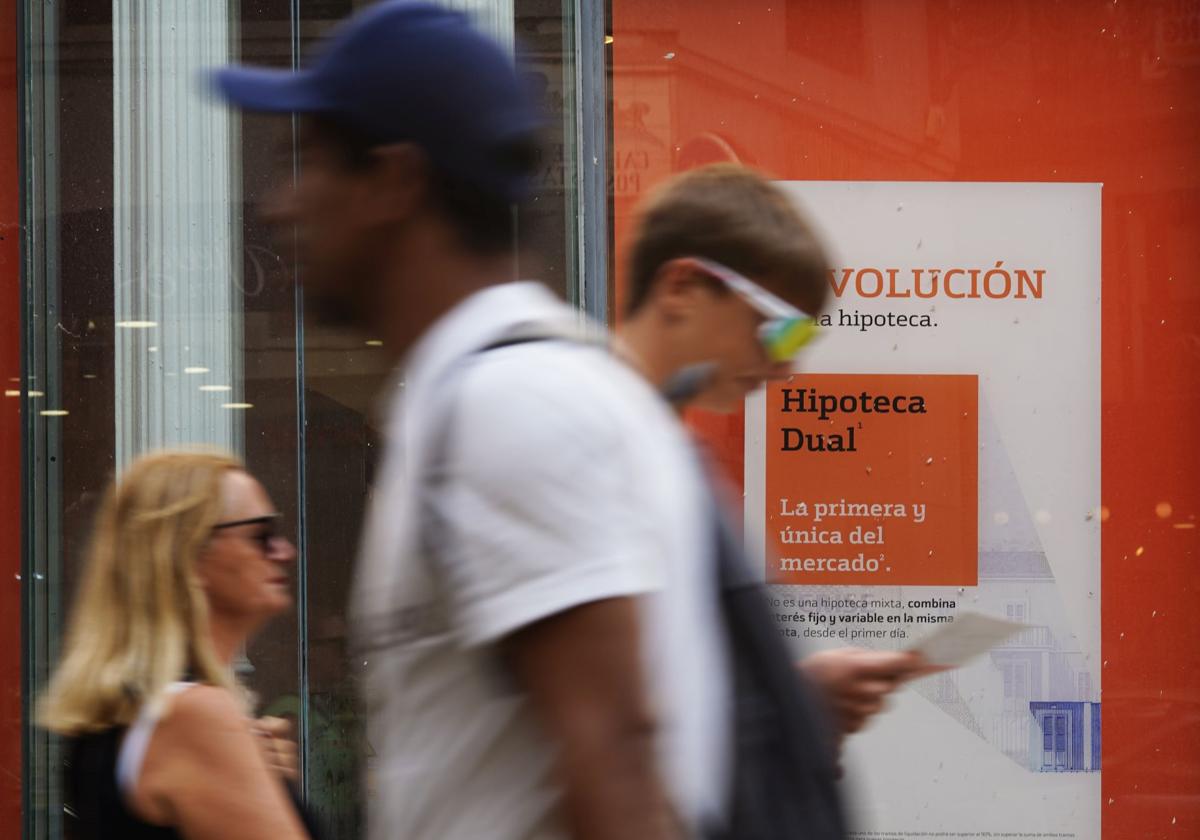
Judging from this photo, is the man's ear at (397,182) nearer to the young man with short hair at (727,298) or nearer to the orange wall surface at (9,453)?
the young man with short hair at (727,298)

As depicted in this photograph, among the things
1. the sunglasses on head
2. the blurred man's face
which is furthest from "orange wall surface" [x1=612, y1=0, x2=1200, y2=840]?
the blurred man's face

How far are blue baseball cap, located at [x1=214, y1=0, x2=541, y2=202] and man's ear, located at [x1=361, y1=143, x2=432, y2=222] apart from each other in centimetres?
1

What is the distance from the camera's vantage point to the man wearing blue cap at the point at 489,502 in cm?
123

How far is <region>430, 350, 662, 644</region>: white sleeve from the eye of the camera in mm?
1225

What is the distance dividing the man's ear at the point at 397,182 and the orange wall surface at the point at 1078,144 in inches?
169

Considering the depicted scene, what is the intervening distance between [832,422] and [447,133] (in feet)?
14.6

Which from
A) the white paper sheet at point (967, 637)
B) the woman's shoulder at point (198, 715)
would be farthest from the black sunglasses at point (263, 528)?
the white paper sheet at point (967, 637)

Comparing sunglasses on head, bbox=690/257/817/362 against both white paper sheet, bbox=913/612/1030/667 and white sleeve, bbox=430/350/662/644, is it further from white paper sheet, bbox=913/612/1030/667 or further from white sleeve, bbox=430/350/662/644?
white sleeve, bbox=430/350/662/644

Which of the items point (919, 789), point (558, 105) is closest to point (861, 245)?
point (558, 105)

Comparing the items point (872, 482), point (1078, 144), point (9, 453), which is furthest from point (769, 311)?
point (9, 453)

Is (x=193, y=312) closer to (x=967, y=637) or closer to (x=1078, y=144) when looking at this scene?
(x=1078, y=144)

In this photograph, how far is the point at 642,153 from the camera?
5.74m

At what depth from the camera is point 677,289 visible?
238 cm

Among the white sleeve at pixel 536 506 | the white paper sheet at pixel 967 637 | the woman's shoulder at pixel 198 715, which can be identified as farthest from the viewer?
the woman's shoulder at pixel 198 715
